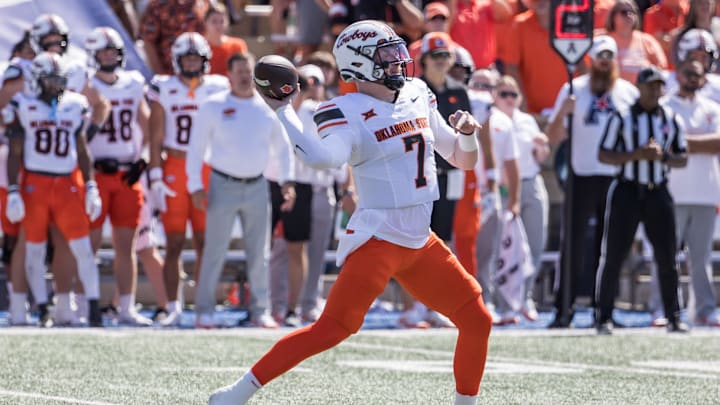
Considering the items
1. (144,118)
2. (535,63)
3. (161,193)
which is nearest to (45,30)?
(144,118)

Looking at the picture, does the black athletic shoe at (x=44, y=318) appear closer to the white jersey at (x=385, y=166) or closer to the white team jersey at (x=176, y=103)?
the white team jersey at (x=176, y=103)

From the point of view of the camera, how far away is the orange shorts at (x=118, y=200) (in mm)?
11828

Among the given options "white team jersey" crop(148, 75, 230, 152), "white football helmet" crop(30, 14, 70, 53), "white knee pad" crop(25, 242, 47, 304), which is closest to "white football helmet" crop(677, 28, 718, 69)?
"white team jersey" crop(148, 75, 230, 152)

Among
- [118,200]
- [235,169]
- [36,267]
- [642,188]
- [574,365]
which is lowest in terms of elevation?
Result: [574,365]

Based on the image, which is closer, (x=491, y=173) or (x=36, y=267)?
(x=36, y=267)

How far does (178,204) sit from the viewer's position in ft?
39.4

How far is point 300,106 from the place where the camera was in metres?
12.0

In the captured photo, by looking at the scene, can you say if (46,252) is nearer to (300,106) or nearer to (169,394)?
(300,106)

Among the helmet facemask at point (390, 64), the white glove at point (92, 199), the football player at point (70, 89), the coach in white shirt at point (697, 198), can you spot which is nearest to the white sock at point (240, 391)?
the helmet facemask at point (390, 64)

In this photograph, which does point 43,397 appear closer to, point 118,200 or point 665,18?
point 118,200

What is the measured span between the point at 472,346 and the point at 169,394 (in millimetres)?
1683

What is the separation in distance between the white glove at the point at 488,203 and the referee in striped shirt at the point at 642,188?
1219mm

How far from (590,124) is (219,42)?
3375 mm

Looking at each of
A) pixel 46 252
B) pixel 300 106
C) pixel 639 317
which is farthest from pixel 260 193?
pixel 639 317
